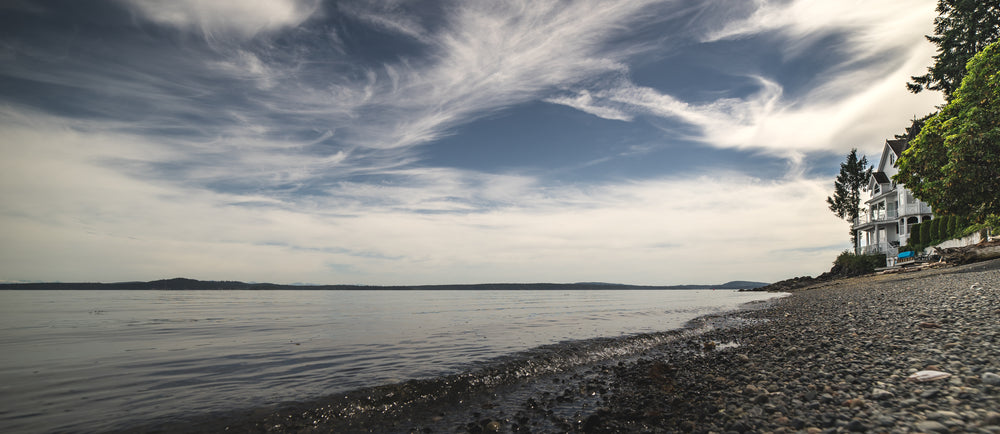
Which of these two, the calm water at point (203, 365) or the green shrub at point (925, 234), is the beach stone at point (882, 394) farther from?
the green shrub at point (925, 234)

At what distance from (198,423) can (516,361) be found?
25.3ft

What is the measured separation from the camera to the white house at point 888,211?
170ft

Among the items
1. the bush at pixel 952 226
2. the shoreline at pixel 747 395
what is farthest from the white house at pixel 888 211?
the shoreline at pixel 747 395

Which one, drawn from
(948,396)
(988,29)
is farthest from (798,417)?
(988,29)

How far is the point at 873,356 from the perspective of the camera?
25.7 ft

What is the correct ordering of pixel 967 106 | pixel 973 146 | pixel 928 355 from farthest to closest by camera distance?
pixel 967 106 < pixel 973 146 < pixel 928 355

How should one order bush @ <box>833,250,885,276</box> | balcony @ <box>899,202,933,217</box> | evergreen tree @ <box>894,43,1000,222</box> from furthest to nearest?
bush @ <box>833,250,885,276</box> → balcony @ <box>899,202,933,217</box> → evergreen tree @ <box>894,43,1000,222</box>

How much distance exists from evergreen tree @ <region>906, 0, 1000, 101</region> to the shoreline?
3879cm

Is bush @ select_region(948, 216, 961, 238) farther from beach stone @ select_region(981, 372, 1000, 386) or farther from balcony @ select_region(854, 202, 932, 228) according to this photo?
beach stone @ select_region(981, 372, 1000, 386)

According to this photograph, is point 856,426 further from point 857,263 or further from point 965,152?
point 857,263

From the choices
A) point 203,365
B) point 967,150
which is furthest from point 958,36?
point 203,365

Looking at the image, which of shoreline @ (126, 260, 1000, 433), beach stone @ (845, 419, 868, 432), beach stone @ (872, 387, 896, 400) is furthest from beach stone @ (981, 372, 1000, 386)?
beach stone @ (845, 419, 868, 432)

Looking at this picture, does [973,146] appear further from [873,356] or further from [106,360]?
[106,360]

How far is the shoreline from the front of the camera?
211 inches
